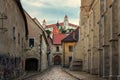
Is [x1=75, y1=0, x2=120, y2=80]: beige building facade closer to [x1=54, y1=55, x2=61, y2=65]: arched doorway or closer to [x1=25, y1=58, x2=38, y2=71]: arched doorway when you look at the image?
[x1=25, y1=58, x2=38, y2=71]: arched doorway

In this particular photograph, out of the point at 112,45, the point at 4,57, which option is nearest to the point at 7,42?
the point at 4,57

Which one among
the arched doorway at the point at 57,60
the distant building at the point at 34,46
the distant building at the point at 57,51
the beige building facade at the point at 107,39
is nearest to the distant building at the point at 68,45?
the distant building at the point at 34,46

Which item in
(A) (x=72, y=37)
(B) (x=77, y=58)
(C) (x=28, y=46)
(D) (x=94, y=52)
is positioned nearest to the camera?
(D) (x=94, y=52)

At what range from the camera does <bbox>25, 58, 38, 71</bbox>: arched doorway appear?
189 ft

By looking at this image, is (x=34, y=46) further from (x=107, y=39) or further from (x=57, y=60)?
(x=57, y=60)

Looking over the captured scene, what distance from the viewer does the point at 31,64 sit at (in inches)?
2296

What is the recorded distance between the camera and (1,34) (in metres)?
26.9

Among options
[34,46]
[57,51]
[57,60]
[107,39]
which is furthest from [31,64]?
[57,60]

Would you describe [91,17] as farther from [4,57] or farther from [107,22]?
[4,57]

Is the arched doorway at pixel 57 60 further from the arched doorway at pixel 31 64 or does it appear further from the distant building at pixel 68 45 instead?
the arched doorway at pixel 31 64

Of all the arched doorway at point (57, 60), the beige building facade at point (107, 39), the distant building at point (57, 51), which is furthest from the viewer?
the arched doorway at point (57, 60)

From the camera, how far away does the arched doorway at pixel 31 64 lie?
189 feet

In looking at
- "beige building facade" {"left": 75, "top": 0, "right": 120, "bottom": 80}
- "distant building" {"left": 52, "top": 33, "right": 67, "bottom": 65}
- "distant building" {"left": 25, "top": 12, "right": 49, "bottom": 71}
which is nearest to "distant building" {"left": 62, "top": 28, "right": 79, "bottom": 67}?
"distant building" {"left": 25, "top": 12, "right": 49, "bottom": 71}

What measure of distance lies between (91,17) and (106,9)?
15596 mm
